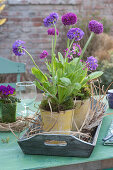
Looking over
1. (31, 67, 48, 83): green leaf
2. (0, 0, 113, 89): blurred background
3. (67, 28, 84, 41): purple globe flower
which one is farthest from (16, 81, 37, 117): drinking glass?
(0, 0, 113, 89): blurred background

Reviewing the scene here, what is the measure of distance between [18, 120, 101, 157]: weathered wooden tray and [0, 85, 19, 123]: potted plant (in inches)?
9.6

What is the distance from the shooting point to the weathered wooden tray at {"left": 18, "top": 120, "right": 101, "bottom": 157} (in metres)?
0.72

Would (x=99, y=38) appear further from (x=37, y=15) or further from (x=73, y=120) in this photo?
(x=73, y=120)

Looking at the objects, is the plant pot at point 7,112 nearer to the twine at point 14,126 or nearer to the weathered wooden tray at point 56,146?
the twine at point 14,126

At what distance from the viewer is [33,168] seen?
2.26 ft

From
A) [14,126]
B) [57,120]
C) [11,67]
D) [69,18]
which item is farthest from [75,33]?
[11,67]

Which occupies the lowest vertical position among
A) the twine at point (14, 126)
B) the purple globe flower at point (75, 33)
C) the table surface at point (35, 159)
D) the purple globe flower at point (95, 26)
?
the twine at point (14, 126)

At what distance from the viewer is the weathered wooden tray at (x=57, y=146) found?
72cm

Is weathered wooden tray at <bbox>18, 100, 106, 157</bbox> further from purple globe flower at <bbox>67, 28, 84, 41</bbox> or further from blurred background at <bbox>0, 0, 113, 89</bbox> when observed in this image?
blurred background at <bbox>0, 0, 113, 89</bbox>

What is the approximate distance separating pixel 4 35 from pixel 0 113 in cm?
315

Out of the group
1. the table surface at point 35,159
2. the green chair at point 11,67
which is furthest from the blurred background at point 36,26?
the table surface at point 35,159

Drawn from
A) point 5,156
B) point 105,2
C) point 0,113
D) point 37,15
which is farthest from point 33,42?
point 5,156

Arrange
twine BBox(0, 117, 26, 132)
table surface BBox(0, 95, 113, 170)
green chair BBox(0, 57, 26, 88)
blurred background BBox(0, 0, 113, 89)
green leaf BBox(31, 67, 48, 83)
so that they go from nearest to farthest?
table surface BBox(0, 95, 113, 170) → green leaf BBox(31, 67, 48, 83) → twine BBox(0, 117, 26, 132) → green chair BBox(0, 57, 26, 88) → blurred background BBox(0, 0, 113, 89)

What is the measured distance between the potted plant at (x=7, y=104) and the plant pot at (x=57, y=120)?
0.24 metres
